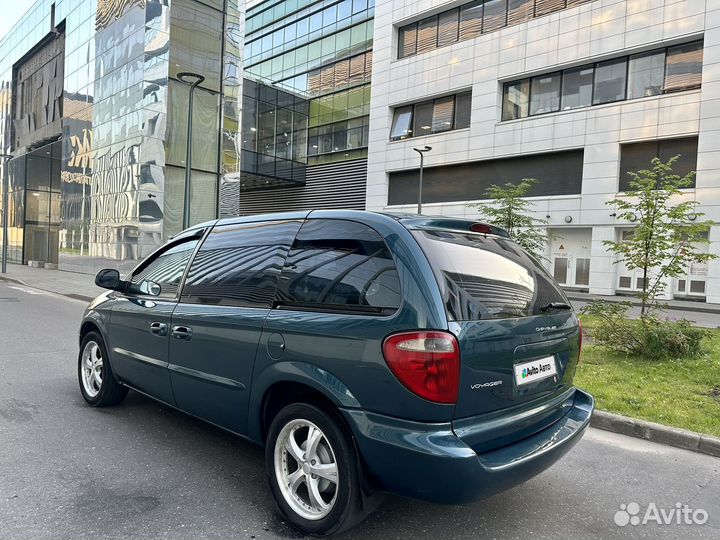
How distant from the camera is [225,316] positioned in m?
3.16

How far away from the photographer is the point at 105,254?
2428 cm

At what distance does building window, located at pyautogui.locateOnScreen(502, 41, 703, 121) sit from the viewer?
69.8 feet

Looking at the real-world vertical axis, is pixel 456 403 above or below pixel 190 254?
below

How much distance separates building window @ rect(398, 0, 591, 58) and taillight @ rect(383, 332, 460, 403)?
27.1 meters

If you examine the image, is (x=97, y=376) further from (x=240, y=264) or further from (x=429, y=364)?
(x=429, y=364)

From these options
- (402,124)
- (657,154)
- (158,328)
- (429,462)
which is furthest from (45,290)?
(657,154)

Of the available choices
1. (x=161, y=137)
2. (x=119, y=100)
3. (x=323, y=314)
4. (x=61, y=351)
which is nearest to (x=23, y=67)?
(x=119, y=100)

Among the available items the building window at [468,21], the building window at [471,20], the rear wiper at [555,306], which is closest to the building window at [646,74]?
the building window at [468,21]

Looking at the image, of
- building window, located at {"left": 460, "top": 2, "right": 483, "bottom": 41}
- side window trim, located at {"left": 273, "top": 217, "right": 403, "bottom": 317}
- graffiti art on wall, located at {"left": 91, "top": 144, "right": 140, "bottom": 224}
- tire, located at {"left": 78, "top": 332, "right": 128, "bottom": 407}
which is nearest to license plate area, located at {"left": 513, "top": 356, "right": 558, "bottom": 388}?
side window trim, located at {"left": 273, "top": 217, "right": 403, "bottom": 317}

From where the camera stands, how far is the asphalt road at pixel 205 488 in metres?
2.75

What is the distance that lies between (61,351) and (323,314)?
20.9ft

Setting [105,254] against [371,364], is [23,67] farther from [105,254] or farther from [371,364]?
[371,364]

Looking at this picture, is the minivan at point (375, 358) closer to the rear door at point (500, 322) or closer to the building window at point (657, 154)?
the rear door at point (500, 322)

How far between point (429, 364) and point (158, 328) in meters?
2.30
